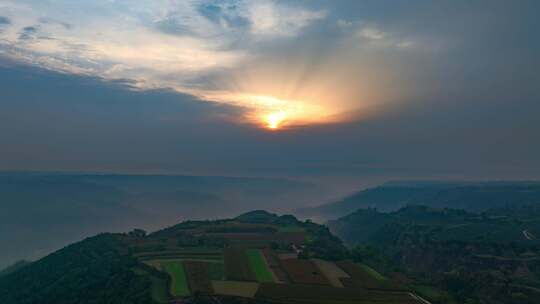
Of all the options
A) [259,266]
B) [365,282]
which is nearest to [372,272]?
[365,282]

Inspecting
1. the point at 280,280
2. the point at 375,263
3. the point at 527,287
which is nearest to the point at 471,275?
the point at 527,287

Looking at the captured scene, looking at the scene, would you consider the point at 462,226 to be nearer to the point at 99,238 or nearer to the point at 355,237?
the point at 355,237

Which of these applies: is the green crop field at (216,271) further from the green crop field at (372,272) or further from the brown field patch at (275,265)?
the green crop field at (372,272)

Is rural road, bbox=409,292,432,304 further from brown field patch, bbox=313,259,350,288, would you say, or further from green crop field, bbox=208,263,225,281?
green crop field, bbox=208,263,225,281

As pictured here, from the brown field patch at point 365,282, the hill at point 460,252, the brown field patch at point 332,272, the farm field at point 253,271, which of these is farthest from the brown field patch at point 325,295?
the hill at point 460,252

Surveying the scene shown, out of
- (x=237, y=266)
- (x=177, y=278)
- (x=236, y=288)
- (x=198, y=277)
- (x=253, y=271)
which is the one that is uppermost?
(x=236, y=288)

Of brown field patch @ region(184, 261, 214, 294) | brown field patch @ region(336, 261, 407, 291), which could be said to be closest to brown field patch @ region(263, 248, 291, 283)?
brown field patch @ region(336, 261, 407, 291)

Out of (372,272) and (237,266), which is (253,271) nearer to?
(237,266)
